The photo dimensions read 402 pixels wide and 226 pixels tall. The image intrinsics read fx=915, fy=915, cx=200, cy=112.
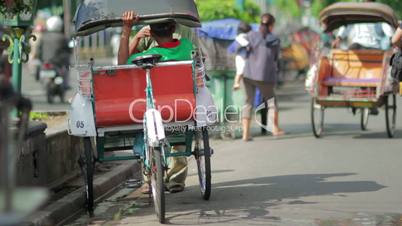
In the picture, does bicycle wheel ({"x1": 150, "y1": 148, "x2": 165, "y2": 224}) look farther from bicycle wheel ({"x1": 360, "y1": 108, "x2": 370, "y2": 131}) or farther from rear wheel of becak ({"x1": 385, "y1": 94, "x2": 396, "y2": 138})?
bicycle wheel ({"x1": 360, "y1": 108, "x2": 370, "y2": 131})

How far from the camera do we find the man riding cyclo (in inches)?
332

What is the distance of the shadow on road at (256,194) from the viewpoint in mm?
8234

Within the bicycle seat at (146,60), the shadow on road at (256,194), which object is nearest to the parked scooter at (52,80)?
the shadow on road at (256,194)

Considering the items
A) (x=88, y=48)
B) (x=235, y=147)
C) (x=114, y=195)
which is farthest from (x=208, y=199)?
(x=88, y=48)

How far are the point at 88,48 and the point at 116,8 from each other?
35106mm

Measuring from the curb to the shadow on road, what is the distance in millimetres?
823

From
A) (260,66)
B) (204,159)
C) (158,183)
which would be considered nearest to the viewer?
(158,183)

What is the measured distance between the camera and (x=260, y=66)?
14.2 meters

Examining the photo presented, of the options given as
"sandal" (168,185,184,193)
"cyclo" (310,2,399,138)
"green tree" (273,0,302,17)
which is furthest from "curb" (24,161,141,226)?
"green tree" (273,0,302,17)

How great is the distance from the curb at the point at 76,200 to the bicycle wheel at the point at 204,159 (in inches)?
44.1

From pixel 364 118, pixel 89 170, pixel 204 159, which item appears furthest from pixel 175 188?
pixel 364 118

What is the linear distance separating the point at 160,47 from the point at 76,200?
165 cm

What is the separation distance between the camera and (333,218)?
793 centimetres

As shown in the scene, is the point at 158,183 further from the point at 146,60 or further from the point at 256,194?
the point at 256,194
